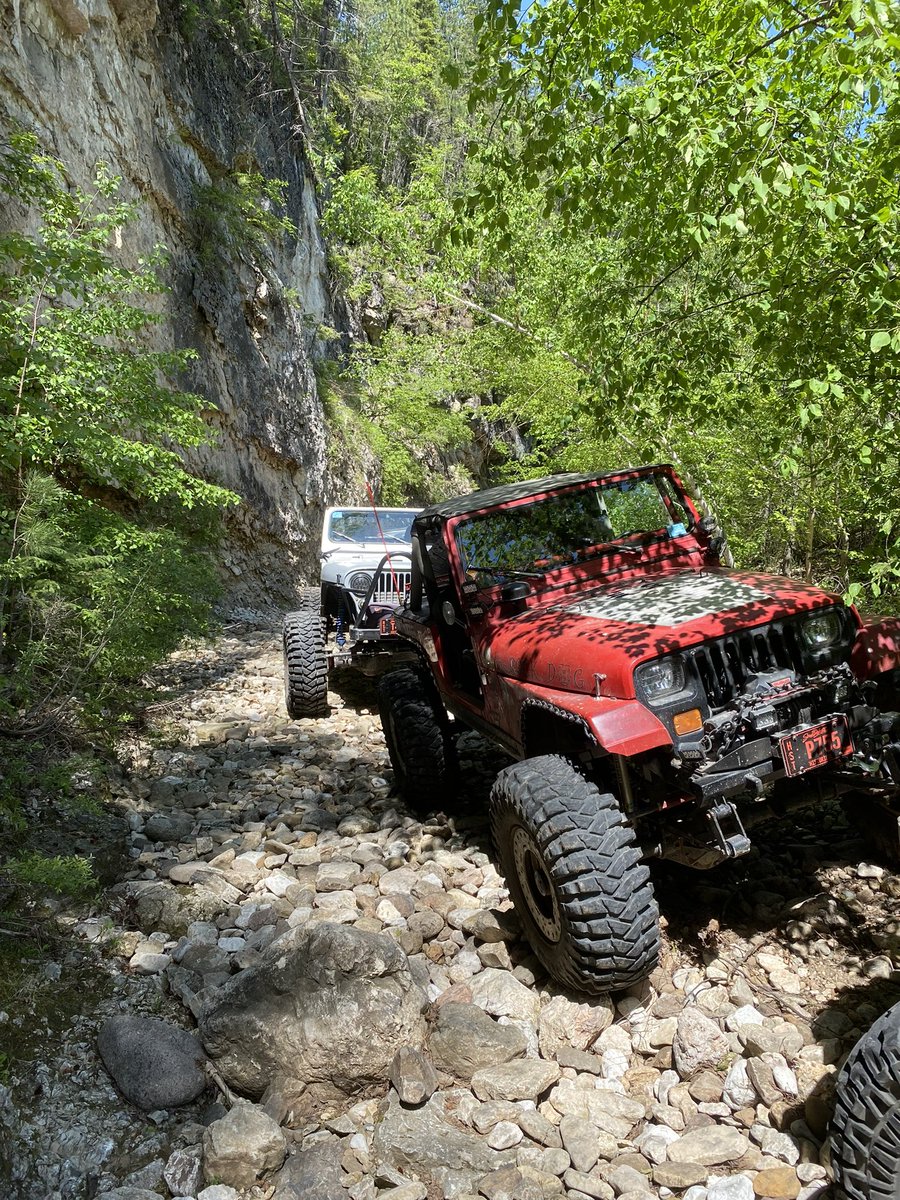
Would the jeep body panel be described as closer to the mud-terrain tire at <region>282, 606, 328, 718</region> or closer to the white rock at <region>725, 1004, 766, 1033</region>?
the mud-terrain tire at <region>282, 606, 328, 718</region>

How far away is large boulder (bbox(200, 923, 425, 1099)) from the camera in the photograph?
274 centimetres

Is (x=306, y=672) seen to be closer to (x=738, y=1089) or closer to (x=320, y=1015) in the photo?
(x=320, y=1015)

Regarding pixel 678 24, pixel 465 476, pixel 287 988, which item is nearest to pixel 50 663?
pixel 287 988

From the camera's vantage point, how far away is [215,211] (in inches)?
556

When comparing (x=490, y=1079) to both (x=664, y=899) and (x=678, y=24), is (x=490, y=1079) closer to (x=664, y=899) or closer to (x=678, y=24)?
(x=664, y=899)

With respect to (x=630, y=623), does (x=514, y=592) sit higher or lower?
higher

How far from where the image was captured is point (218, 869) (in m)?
4.14

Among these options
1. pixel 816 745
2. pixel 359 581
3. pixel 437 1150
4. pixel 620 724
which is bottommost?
pixel 437 1150

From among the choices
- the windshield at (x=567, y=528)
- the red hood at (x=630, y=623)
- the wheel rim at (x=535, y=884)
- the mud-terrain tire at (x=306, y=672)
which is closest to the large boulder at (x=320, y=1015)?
Answer: the wheel rim at (x=535, y=884)

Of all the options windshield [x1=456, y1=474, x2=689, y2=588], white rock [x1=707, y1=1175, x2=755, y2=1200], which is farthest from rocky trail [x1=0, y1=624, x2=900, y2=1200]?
windshield [x1=456, y1=474, x2=689, y2=588]

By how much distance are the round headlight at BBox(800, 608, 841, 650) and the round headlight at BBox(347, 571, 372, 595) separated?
507 centimetres

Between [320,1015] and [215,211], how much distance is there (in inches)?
575

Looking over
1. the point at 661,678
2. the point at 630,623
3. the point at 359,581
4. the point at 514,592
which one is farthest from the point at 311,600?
the point at 661,678

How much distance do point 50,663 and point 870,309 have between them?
14.3 feet
